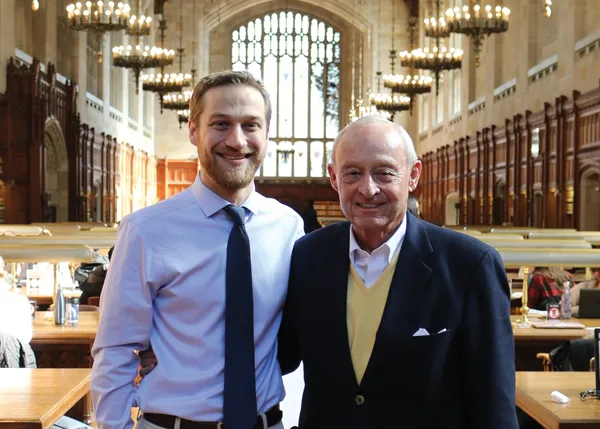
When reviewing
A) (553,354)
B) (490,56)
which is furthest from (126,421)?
(490,56)

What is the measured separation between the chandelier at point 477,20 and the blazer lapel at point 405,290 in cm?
1465

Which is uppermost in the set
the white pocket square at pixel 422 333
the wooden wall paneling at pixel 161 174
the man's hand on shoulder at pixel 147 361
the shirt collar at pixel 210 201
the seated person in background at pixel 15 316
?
the wooden wall paneling at pixel 161 174

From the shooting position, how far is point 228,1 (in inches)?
1326

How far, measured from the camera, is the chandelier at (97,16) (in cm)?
1658

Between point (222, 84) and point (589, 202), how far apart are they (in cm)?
1389

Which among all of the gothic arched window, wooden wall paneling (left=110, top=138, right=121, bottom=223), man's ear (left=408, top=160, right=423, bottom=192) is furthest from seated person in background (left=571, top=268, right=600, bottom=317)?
the gothic arched window

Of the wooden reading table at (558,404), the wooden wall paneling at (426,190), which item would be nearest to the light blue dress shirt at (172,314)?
the wooden reading table at (558,404)

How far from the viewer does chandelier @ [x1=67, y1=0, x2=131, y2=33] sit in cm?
1658

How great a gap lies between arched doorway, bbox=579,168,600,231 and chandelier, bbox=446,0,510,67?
2.92 meters

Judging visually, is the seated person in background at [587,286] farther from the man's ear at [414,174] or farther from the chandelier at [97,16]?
the chandelier at [97,16]

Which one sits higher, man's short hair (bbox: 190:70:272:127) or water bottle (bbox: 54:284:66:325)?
man's short hair (bbox: 190:70:272:127)

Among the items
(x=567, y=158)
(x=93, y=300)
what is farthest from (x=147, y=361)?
(x=567, y=158)

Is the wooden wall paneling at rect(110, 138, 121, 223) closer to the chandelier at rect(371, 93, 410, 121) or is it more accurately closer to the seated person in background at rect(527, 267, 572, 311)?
the chandelier at rect(371, 93, 410, 121)

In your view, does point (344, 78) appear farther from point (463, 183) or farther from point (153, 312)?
point (153, 312)
